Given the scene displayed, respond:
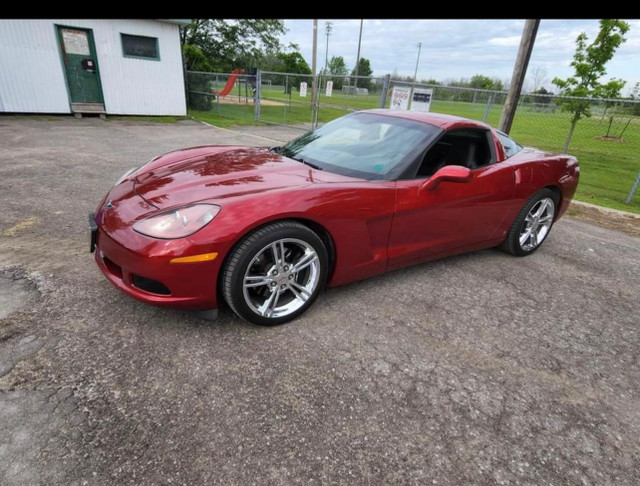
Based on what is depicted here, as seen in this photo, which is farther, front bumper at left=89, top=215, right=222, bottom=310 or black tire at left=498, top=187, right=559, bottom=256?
black tire at left=498, top=187, right=559, bottom=256

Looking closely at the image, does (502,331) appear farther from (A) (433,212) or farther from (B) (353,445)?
(B) (353,445)

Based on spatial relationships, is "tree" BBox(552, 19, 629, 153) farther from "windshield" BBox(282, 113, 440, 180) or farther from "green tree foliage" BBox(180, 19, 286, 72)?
"green tree foliage" BBox(180, 19, 286, 72)

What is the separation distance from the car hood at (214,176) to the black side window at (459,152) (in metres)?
0.94

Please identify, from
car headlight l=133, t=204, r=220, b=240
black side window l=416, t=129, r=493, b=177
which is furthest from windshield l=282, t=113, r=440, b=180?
car headlight l=133, t=204, r=220, b=240

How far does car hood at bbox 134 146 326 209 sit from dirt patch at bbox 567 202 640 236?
479 centimetres

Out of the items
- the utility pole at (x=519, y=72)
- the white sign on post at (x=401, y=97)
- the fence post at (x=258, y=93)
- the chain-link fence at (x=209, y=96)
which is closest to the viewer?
the utility pole at (x=519, y=72)

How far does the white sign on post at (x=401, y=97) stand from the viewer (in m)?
8.81

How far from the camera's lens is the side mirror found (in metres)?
2.70

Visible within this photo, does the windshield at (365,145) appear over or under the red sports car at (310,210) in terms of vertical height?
over

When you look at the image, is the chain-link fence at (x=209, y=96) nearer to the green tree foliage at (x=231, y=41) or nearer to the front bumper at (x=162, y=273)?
the green tree foliage at (x=231, y=41)

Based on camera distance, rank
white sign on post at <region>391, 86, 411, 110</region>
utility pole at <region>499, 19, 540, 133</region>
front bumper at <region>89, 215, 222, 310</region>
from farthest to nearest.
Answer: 1. white sign on post at <region>391, 86, 411, 110</region>
2. utility pole at <region>499, 19, 540, 133</region>
3. front bumper at <region>89, 215, 222, 310</region>

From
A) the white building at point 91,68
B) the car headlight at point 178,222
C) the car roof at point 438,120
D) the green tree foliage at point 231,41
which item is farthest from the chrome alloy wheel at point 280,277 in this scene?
the green tree foliage at point 231,41

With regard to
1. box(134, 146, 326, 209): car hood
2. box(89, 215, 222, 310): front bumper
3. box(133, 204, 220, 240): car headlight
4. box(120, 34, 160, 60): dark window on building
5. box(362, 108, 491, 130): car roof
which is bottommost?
box(89, 215, 222, 310): front bumper

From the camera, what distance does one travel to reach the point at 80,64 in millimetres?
11758
